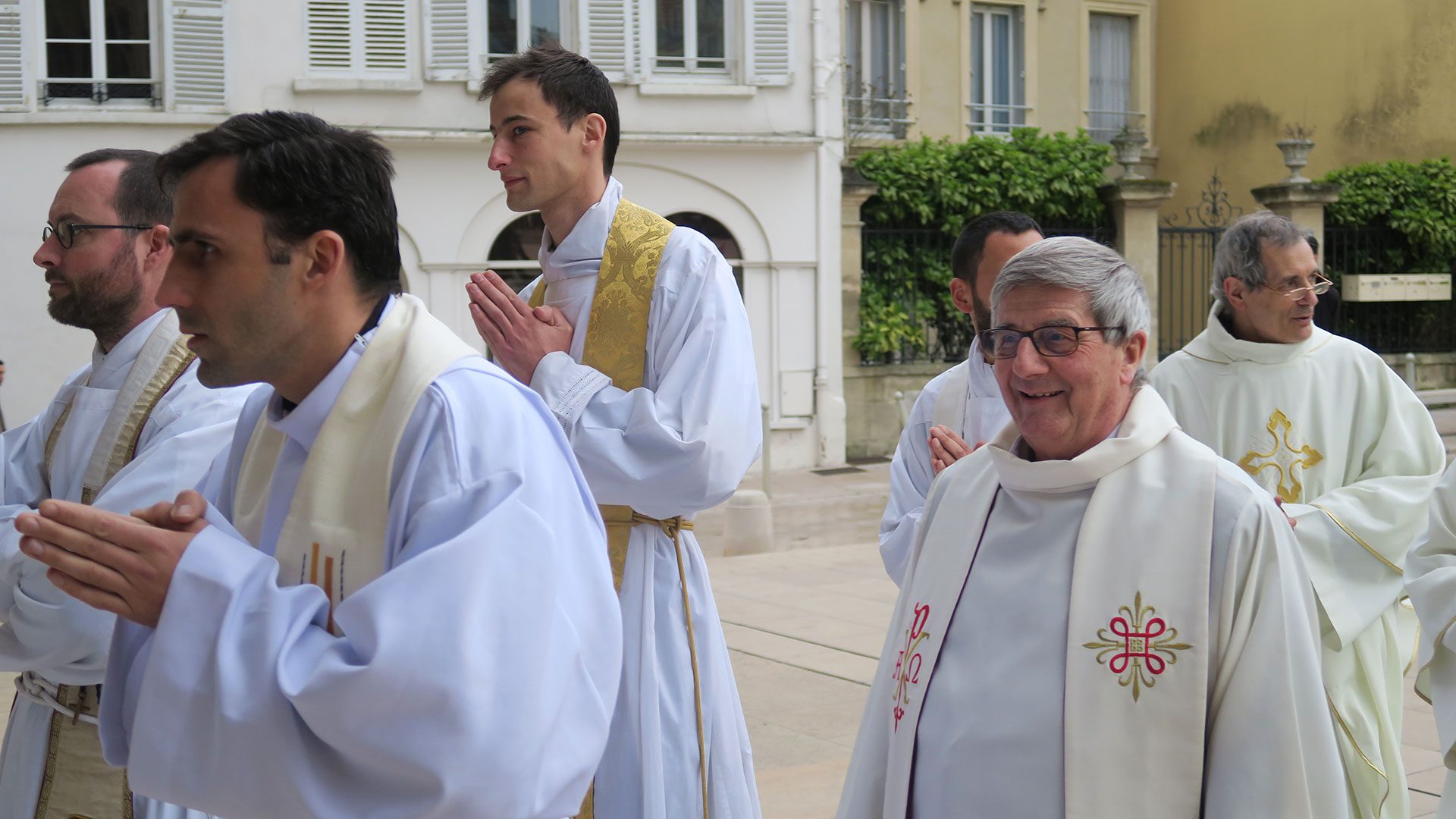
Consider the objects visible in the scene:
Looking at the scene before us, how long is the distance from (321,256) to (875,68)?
18.2 m

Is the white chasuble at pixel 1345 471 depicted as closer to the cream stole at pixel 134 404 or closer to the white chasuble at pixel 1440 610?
the white chasuble at pixel 1440 610

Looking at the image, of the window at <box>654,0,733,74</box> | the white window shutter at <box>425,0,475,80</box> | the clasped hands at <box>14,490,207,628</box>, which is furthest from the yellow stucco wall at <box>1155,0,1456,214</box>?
the clasped hands at <box>14,490,207,628</box>

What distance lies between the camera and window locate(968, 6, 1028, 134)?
20.7 meters

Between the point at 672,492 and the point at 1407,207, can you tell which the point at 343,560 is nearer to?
the point at 672,492

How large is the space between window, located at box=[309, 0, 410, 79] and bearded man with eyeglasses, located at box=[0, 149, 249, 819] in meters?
12.7

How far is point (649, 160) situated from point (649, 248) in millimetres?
12664

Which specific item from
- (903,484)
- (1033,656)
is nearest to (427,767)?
(1033,656)

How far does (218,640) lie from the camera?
185 centimetres

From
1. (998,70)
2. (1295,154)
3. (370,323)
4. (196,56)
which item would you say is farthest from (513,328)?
(998,70)

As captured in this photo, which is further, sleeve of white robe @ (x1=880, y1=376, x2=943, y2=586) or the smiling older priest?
sleeve of white robe @ (x1=880, y1=376, x2=943, y2=586)

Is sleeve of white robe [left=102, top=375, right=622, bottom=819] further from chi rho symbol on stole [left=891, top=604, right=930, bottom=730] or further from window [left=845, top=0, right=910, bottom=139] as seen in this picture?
window [left=845, top=0, right=910, bottom=139]

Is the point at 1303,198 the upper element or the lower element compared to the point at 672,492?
upper

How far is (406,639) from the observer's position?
180 centimetres

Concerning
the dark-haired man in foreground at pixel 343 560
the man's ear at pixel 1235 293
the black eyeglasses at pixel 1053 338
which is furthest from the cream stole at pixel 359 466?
the man's ear at pixel 1235 293
